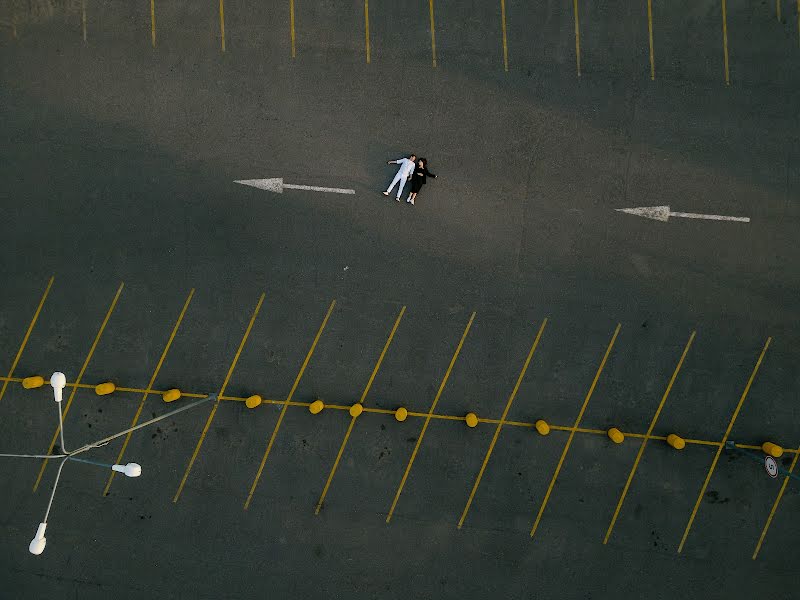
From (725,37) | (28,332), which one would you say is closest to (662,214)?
(725,37)

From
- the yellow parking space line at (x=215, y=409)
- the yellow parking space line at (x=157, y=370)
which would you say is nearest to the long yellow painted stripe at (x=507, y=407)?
the yellow parking space line at (x=215, y=409)

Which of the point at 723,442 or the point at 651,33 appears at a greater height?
the point at 651,33

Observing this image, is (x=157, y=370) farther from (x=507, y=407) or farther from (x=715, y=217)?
(x=715, y=217)

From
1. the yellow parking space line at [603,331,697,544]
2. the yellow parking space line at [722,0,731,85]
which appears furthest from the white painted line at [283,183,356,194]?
the yellow parking space line at [722,0,731,85]

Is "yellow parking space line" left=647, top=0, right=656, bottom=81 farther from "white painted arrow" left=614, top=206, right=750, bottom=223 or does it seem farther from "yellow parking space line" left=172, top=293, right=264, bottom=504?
"yellow parking space line" left=172, top=293, right=264, bottom=504

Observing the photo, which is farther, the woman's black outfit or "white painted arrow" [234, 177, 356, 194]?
"white painted arrow" [234, 177, 356, 194]

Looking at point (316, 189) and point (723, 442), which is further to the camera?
point (316, 189)

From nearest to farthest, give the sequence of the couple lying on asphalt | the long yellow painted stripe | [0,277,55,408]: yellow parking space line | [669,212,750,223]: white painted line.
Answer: the couple lying on asphalt
[669,212,750,223]: white painted line
the long yellow painted stripe
[0,277,55,408]: yellow parking space line

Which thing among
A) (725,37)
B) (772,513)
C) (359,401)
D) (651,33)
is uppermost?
(651,33)
